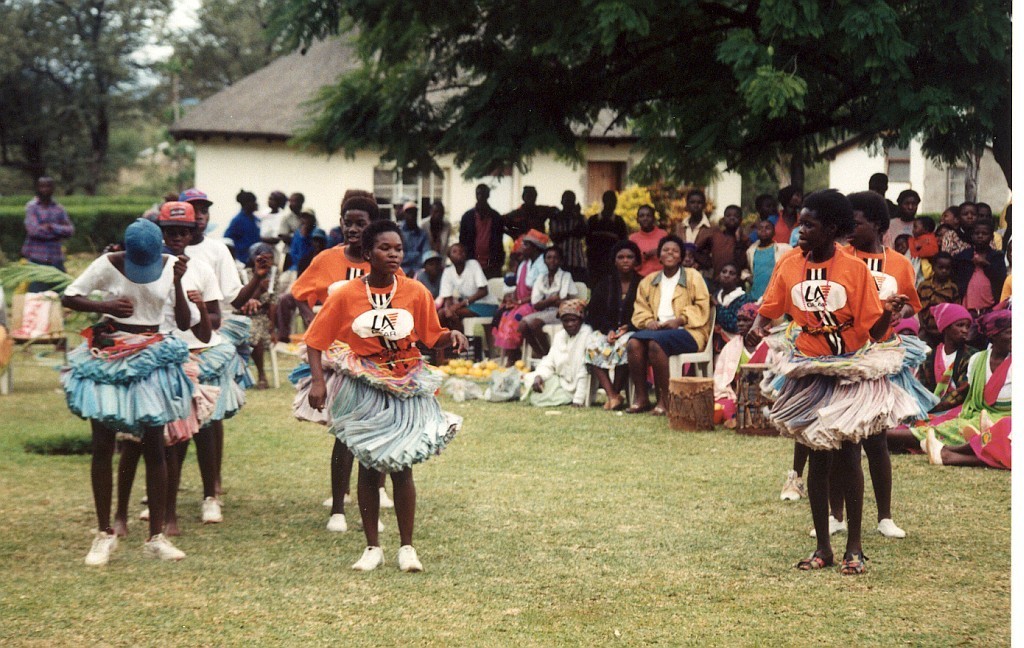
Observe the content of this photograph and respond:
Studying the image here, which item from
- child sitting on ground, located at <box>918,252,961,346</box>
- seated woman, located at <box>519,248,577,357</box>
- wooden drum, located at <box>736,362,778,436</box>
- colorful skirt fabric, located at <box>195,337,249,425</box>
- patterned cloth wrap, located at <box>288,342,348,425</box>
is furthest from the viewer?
seated woman, located at <box>519,248,577,357</box>

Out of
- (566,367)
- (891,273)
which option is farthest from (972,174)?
(891,273)

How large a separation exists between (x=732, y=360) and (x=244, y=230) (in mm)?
7154

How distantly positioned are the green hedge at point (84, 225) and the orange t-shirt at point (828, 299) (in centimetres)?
2842

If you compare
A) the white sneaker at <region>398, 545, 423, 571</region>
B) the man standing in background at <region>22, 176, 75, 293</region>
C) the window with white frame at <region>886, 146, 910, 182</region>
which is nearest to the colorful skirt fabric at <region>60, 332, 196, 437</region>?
the white sneaker at <region>398, 545, 423, 571</region>

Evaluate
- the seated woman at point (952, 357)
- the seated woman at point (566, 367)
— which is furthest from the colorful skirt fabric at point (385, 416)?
the seated woman at point (566, 367)

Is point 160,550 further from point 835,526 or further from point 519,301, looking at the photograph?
point 519,301

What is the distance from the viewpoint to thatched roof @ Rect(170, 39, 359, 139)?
3011 cm

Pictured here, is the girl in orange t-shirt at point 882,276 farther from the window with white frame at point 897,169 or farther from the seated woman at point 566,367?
the window with white frame at point 897,169

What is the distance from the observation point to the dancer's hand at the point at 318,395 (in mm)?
6680

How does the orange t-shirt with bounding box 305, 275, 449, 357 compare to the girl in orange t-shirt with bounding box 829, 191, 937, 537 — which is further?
the girl in orange t-shirt with bounding box 829, 191, 937, 537

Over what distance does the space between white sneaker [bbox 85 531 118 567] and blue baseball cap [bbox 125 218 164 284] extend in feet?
4.39

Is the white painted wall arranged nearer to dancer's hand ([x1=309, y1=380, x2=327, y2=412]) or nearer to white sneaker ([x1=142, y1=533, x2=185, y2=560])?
white sneaker ([x1=142, y1=533, x2=185, y2=560])

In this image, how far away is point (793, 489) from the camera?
8578 mm

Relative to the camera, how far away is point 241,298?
27.0 ft
